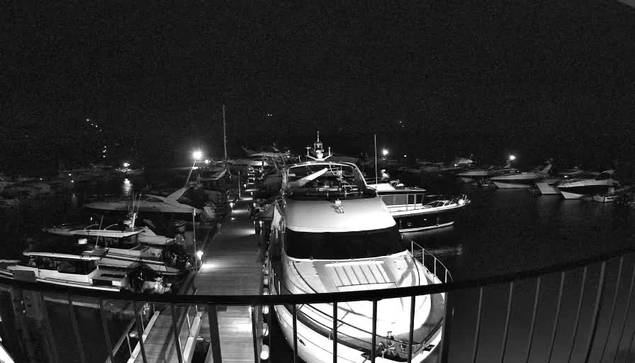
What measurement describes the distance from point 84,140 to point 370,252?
156 meters

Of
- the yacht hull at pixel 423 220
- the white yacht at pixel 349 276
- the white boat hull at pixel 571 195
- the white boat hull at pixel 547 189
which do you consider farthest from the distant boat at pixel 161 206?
the white boat hull at pixel 547 189

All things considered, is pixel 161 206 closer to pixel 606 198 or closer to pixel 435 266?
pixel 435 266

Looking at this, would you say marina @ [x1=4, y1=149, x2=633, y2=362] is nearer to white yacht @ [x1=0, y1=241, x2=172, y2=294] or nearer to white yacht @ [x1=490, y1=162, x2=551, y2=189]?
white yacht @ [x1=0, y1=241, x2=172, y2=294]

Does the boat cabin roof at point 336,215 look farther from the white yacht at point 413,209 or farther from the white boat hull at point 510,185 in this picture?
the white boat hull at point 510,185

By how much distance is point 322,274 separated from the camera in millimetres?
6836

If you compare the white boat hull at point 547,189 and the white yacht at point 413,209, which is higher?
the white yacht at point 413,209

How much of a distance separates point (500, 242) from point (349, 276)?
18.0 meters

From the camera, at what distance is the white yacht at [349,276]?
18.0ft

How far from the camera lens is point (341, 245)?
24.8 ft

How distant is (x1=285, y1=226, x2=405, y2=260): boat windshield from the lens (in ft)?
24.4

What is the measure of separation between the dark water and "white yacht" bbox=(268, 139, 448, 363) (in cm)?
194

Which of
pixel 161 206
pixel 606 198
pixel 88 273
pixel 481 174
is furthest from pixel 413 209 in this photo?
pixel 481 174

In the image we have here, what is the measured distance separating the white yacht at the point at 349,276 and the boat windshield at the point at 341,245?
0.07 ft

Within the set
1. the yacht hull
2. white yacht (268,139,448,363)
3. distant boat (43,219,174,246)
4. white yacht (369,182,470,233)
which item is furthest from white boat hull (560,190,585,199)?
distant boat (43,219,174,246)
